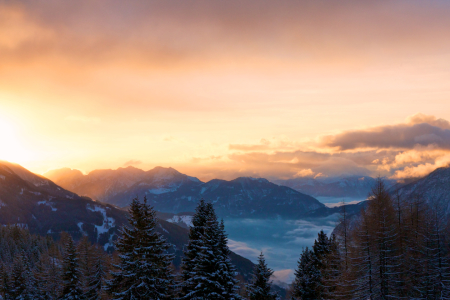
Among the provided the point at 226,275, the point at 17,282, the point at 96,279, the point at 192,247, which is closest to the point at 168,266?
the point at 192,247

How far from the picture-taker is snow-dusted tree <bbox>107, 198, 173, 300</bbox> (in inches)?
1069

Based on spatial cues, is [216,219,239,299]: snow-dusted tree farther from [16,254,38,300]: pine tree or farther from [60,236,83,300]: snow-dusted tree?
[16,254,38,300]: pine tree

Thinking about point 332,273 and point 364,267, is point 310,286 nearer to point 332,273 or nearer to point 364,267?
point 332,273

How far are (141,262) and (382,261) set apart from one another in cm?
2468

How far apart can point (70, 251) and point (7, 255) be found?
10488cm

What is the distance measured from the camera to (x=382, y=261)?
32.5 metres

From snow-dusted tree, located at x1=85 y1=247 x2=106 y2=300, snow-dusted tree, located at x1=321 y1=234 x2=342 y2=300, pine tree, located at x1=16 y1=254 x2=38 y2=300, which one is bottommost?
pine tree, located at x1=16 y1=254 x2=38 y2=300

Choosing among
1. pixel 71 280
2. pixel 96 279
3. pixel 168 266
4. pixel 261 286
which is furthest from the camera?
pixel 96 279

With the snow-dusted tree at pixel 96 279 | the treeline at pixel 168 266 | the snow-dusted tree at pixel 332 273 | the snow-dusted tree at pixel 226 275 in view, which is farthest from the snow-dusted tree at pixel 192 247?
the snow-dusted tree at pixel 96 279

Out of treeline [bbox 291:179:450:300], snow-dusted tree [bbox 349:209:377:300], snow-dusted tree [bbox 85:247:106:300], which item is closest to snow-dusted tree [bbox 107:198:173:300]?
treeline [bbox 291:179:450:300]

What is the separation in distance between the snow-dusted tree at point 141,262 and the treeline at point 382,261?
19.8 metres

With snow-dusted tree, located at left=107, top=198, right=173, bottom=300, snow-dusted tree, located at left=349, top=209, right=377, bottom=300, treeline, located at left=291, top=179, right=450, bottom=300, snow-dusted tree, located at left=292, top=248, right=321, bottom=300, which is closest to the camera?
snow-dusted tree, located at left=107, top=198, right=173, bottom=300

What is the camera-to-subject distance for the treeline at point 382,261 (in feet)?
107

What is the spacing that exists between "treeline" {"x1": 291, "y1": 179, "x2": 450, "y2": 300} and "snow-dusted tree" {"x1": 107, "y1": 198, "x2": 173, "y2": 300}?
19.8 meters
